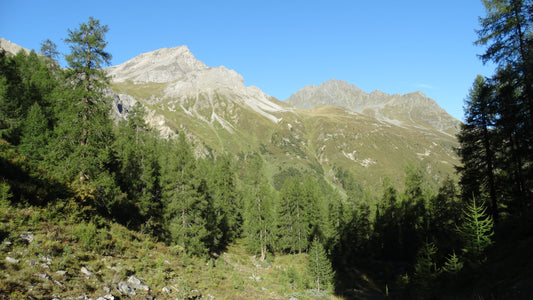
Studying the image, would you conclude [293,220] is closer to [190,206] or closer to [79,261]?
[190,206]

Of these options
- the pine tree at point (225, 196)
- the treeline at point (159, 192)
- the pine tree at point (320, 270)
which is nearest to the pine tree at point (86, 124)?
the treeline at point (159, 192)

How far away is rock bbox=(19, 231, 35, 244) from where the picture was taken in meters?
11.1

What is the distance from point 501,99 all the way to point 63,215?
32.6 metres

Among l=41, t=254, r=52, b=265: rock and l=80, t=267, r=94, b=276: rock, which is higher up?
l=41, t=254, r=52, b=265: rock

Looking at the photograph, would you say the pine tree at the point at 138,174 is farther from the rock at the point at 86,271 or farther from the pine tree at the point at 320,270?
the pine tree at the point at 320,270

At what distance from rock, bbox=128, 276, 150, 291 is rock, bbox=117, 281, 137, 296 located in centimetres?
50

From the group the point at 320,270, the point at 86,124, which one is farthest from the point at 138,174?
the point at 320,270

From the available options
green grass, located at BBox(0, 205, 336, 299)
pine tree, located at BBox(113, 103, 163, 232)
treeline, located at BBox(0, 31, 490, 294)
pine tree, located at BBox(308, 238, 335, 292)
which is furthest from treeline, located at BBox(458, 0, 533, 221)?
pine tree, located at BBox(113, 103, 163, 232)

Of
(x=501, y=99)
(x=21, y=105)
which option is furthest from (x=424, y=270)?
(x=21, y=105)

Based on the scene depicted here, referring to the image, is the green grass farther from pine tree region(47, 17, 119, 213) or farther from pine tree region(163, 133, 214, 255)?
pine tree region(163, 133, 214, 255)

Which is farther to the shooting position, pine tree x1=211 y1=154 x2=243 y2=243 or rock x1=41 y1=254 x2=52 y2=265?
Result: pine tree x1=211 y1=154 x2=243 y2=243

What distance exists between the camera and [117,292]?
454 inches

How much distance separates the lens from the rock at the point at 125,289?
11845 mm

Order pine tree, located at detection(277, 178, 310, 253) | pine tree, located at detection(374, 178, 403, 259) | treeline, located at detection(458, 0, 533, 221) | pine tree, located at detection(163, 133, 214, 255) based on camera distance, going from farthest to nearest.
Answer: pine tree, located at detection(374, 178, 403, 259)
pine tree, located at detection(277, 178, 310, 253)
pine tree, located at detection(163, 133, 214, 255)
treeline, located at detection(458, 0, 533, 221)
